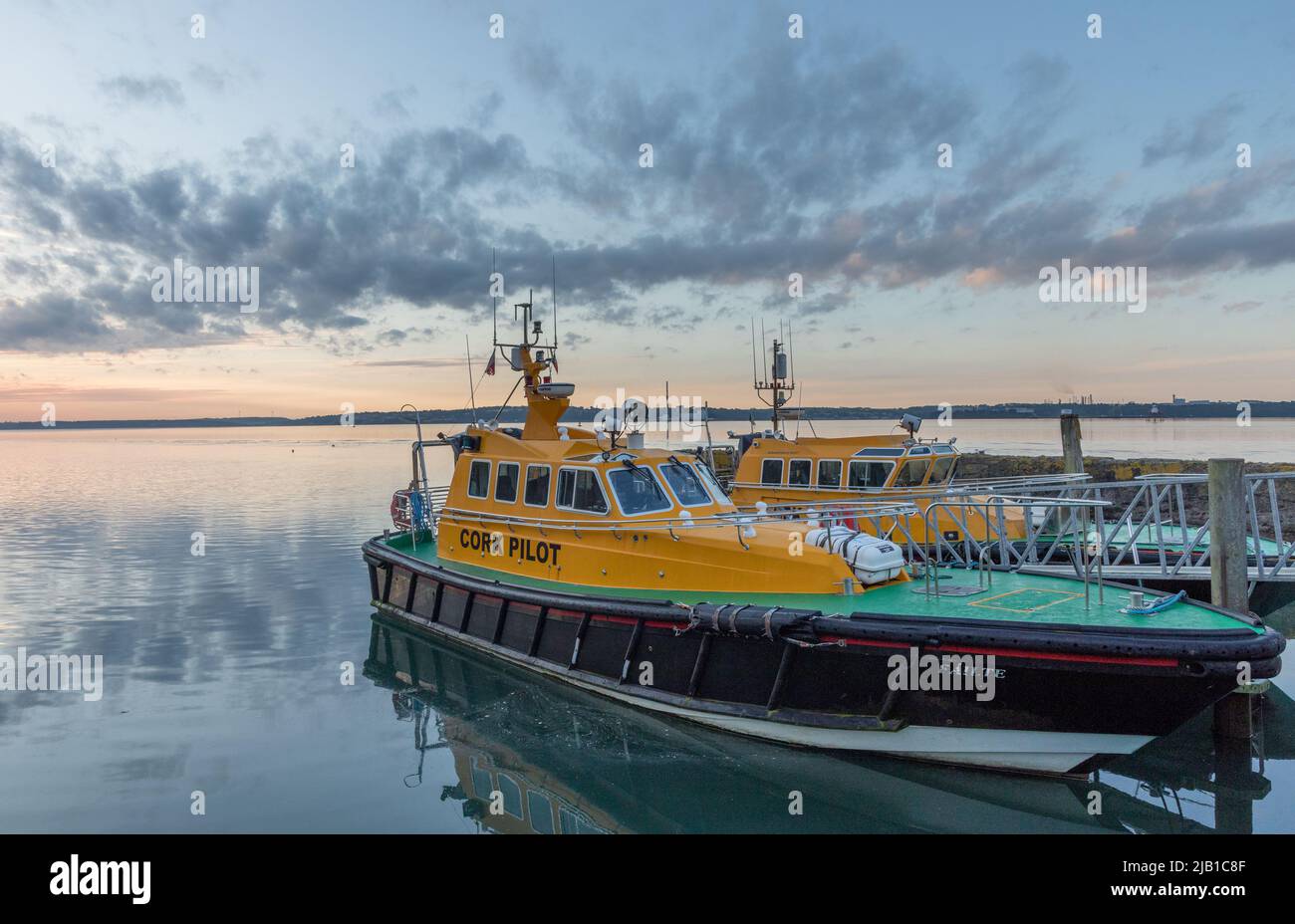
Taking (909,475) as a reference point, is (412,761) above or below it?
below

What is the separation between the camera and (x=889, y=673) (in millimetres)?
7551

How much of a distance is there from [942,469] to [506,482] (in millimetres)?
8324

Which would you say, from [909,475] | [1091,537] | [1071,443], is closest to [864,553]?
[909,475]

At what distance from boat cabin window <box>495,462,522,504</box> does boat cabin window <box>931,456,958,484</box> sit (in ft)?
26.2

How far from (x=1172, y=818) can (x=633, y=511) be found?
20.5ft

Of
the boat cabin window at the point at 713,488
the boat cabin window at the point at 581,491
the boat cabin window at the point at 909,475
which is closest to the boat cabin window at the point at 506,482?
the boat cabin window at the point at 581,491

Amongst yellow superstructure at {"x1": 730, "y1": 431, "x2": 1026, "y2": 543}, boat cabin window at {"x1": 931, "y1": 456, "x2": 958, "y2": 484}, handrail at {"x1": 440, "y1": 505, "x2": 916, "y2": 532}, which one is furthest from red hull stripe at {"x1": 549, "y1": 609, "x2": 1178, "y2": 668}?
boat cabin window at {"x1": 931, "y1": 456, "x2": 958, "y2": 484}

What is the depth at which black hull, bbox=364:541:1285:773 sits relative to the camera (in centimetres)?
692

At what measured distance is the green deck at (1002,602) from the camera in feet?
24.6

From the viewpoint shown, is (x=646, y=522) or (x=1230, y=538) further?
(x=646, y=522)

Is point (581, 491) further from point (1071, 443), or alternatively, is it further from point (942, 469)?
point (1071, 443)

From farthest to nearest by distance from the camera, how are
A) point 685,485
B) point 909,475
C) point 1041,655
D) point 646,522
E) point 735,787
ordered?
point 909,475 → point 685,485 → point 646,522 → point 735,787 → point 1041,655
